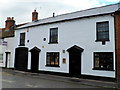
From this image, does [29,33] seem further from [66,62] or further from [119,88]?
[119,88]

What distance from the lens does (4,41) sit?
70.8ft

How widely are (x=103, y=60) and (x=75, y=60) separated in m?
2.84

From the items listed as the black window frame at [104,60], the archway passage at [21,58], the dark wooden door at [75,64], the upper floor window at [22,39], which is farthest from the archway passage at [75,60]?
the upper floor window at [22,39]

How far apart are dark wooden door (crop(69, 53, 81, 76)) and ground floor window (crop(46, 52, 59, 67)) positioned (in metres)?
1.70

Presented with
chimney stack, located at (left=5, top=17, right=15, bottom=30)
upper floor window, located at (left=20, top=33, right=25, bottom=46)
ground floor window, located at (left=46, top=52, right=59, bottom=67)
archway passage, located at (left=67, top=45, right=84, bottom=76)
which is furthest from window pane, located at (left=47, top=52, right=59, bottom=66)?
chimney stack, located at (left=5, top=17, right=15, bottom=30)

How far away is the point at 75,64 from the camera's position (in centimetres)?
1435

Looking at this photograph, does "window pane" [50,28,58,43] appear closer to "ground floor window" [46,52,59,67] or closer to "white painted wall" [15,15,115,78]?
"white painted wall" [15,15,115,78]

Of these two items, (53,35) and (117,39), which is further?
(53,35)

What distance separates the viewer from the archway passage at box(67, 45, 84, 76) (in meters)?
14.0

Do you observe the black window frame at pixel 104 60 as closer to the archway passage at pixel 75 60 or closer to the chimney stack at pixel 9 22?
the archway passage at pixel 75 60

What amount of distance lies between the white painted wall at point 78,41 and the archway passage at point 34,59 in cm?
53

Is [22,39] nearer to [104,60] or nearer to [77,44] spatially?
A: [77,44]

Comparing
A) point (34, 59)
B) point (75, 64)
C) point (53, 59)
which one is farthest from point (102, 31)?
point (34, 59)

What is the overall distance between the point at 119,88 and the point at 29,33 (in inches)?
501
